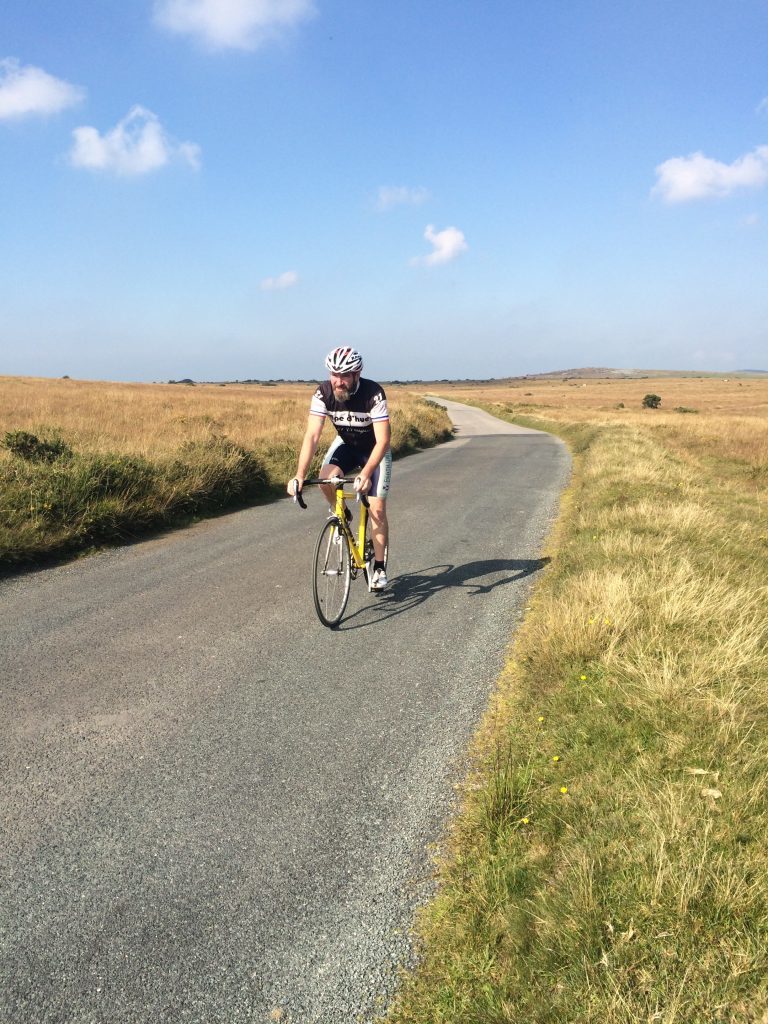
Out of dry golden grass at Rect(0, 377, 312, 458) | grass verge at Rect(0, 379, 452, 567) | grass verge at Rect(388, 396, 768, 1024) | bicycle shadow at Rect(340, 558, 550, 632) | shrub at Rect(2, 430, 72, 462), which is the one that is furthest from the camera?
dry golden grass at Rect(0, 377, 312, 458)

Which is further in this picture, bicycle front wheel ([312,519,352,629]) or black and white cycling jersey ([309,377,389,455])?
black and white cycling jersey ([309,377,389,455])

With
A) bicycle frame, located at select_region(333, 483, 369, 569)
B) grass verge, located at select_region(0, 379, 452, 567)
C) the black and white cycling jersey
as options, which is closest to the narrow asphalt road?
bicycle frame, located at select_region(333, 483, 369, 569)

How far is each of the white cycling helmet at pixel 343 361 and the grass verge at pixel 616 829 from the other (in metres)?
2.58

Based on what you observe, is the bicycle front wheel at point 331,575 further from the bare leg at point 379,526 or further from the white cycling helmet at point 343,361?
the white cycling helmet at point 343,361

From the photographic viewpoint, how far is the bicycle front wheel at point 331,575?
18.4 feet

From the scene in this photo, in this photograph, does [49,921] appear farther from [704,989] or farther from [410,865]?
[704,989]

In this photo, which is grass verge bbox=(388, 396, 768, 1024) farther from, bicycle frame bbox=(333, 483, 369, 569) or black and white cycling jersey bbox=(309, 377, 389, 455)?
black and white cycling jersey bbox=(309, 377, 389, 455)

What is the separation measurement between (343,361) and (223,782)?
3473 millimetres

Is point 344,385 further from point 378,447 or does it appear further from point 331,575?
point 331,575

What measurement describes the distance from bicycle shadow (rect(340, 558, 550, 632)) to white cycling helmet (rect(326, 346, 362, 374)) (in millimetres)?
2207

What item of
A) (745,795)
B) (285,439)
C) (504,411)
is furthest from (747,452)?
(504,411)

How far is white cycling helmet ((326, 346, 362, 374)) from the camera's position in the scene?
18.2ft

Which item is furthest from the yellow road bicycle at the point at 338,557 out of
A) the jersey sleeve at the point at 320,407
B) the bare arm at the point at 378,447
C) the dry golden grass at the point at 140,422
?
the dry golden grass at the point at 140,422

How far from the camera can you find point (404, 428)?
2516cm
